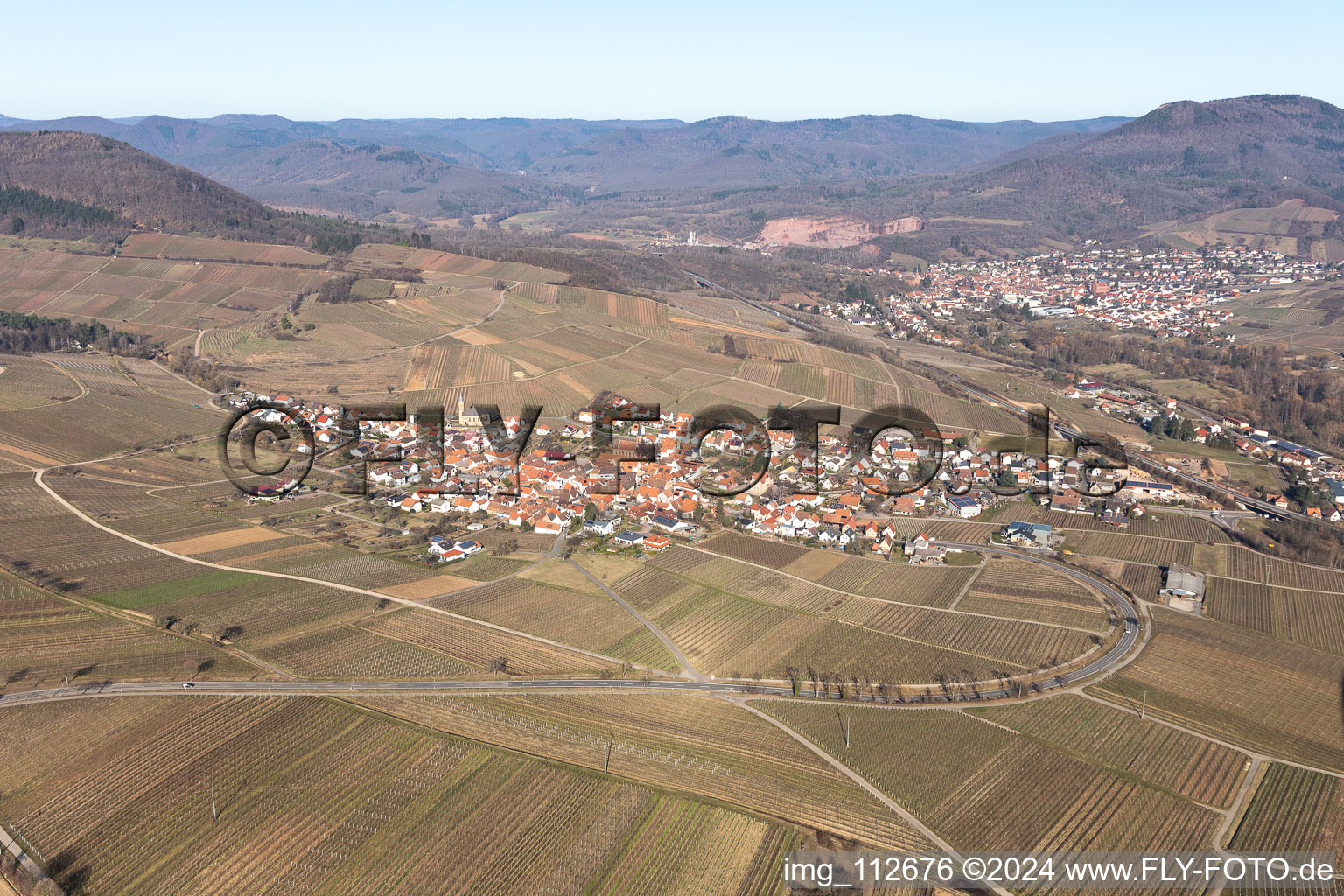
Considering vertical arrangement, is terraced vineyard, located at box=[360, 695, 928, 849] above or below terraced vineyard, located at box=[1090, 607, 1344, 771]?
below

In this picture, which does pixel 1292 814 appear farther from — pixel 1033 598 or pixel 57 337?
pixel 57 337

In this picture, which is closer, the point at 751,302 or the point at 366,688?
the point at 366,688

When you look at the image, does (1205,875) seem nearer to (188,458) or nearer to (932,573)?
(932,573)

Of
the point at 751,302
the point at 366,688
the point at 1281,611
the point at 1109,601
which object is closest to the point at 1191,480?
the point at 1281,611

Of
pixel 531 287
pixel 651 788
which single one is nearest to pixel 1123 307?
pixel 531 287

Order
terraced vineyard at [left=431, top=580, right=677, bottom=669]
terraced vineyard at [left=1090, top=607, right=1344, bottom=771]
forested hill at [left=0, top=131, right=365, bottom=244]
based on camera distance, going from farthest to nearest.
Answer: forested hill at [left=0, top=131, right=365, bottom=244], terraced vineyard at [left=431, top=580, right=677, bottom=669], terraced vineyard at [left=1090, top=607, right=1344, bottom=771]

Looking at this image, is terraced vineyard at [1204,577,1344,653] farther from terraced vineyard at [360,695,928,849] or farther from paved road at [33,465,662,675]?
paved road at [33,465,662,675]

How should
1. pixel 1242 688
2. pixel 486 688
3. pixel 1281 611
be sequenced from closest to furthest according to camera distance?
pixel 486 688 < pixel 1242 688 < pixel 1281 611

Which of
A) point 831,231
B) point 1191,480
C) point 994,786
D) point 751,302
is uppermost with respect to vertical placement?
point 831,231

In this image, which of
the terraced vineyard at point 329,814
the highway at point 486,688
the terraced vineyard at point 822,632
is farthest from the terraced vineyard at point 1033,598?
the terraced vineyard at point 329,814

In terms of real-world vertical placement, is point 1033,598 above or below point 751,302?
below

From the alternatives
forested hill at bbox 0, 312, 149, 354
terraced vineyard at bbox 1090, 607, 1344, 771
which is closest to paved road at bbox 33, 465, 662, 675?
terraced vineyard at bbox 1090, 607, 1344, 771

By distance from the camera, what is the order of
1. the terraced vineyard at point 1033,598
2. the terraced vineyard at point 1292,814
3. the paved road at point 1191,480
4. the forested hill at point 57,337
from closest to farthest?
the terraced vineyard at point 1292,814 → the terraced vineyard at point 1033,598 → the paved road at point 1191,480 → the forested hill at point 57,337

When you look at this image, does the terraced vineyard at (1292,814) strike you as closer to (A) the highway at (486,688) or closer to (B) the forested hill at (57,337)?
(A) the highway at (486,688)
